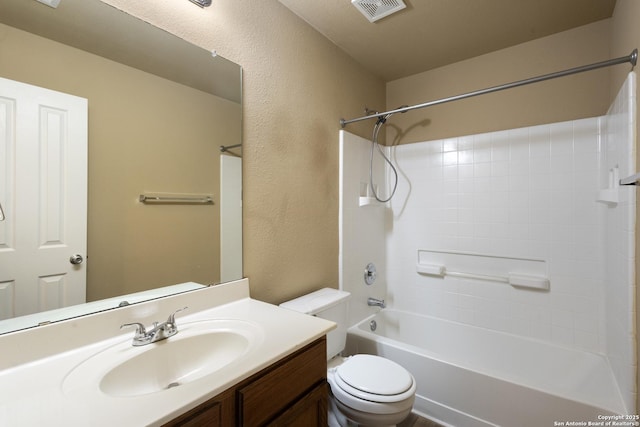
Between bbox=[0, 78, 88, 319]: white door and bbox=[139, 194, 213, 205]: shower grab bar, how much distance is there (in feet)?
0.65

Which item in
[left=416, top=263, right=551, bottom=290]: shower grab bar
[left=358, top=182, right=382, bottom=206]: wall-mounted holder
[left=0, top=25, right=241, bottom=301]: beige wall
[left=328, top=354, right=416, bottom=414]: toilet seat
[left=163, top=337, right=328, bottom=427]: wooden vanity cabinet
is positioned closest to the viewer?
[left=163, top=337, right=328, bottom=427]: wooden vanity cabinet

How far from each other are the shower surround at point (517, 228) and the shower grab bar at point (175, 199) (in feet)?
3.40

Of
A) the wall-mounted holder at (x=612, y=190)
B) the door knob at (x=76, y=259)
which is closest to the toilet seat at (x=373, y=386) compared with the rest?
the door knob at (x=76, y=259)

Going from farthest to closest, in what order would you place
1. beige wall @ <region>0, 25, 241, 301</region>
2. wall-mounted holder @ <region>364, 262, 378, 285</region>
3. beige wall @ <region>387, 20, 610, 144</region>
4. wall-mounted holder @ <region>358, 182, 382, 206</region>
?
1. wall-mounted holder @ <region>364, 262, 378, 285</region>
2. wall-mounted holder @ <region>358, 182, 382, 206</region>
3. beige wall @ <region>387, 20, 610, 144</region>
4. beige wall @ <region>0, 25, 241, 301</region>

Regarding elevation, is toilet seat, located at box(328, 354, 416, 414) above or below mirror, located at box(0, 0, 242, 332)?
below

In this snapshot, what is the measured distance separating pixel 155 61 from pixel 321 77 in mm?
Answer: 1061

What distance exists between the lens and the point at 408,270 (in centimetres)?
255

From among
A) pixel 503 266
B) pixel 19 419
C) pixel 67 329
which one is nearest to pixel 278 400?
pixel 19 419

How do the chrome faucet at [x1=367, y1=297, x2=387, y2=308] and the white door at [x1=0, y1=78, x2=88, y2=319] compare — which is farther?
the chrome faucet at [x1=367, y1=297, x2=387, y2=308]

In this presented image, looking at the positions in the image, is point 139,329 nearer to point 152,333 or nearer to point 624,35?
point 152,333

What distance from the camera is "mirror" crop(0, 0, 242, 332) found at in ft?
3.00

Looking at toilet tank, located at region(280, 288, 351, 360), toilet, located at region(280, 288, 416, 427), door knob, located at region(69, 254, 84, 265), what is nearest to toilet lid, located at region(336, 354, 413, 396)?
toilet, located at region(280, 288, 416, 427)

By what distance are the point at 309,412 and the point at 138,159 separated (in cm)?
112

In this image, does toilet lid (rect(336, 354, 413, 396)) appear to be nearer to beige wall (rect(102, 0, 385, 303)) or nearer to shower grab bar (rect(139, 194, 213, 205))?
beige wall (rect(102, 0, 385, 303))
